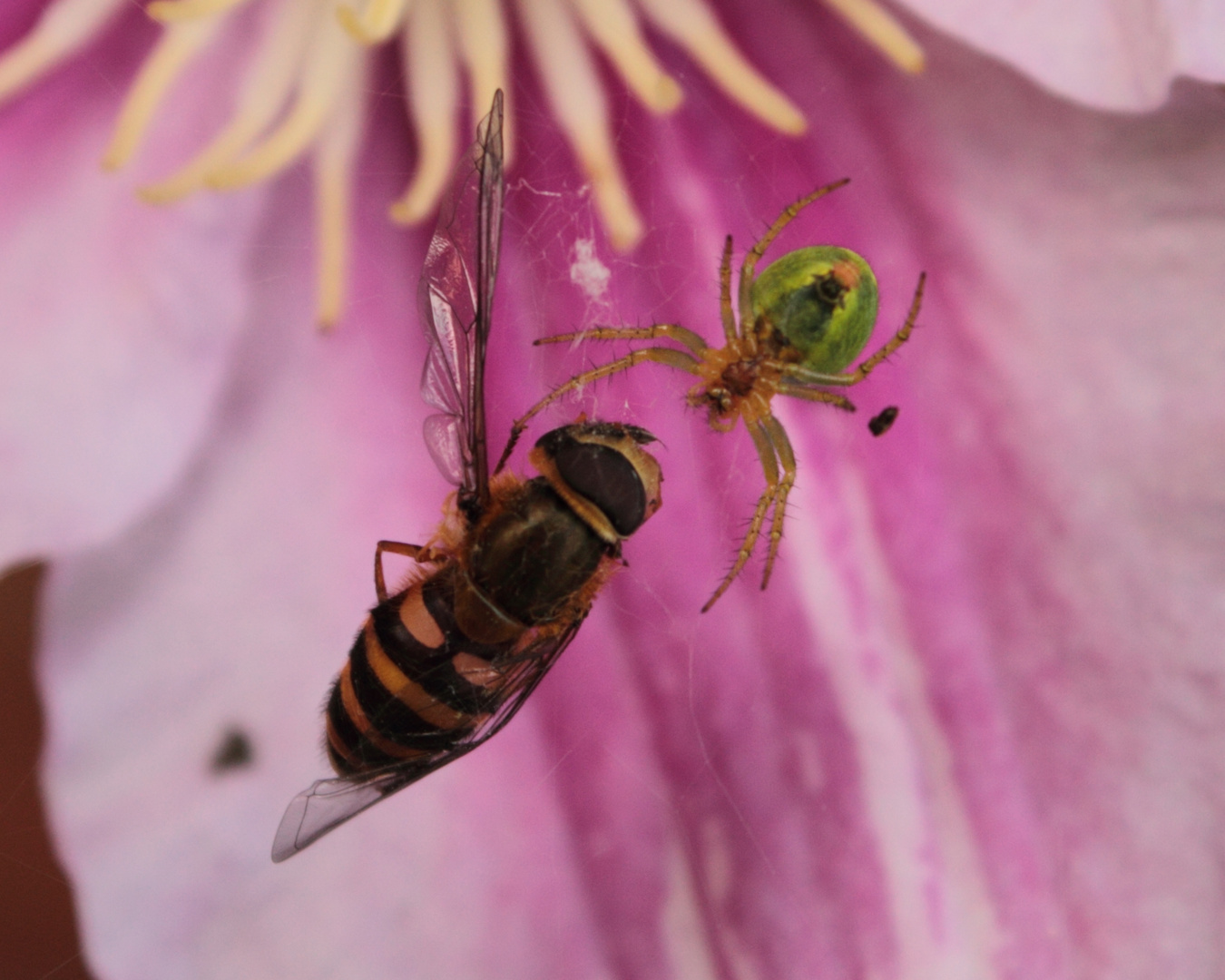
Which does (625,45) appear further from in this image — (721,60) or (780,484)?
(780,484)

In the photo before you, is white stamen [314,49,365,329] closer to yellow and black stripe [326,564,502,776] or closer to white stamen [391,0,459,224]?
white stamen [391,0,459,224]

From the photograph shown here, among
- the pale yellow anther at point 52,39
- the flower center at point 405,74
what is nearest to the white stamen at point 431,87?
the flower center at point 405,74

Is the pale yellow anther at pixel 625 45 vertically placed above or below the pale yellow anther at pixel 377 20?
below

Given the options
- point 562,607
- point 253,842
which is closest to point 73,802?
point 253,842

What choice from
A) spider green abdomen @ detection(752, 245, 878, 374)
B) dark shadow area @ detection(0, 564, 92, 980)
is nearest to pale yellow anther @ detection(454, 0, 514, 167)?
spider green abdomen @ detection(752, 245, 878, 374)

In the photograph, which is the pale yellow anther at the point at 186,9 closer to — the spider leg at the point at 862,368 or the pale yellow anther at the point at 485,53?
the pale yellow anther at the point at 485,53

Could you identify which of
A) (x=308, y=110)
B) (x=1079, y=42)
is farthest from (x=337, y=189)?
(x=1079, y=42)
